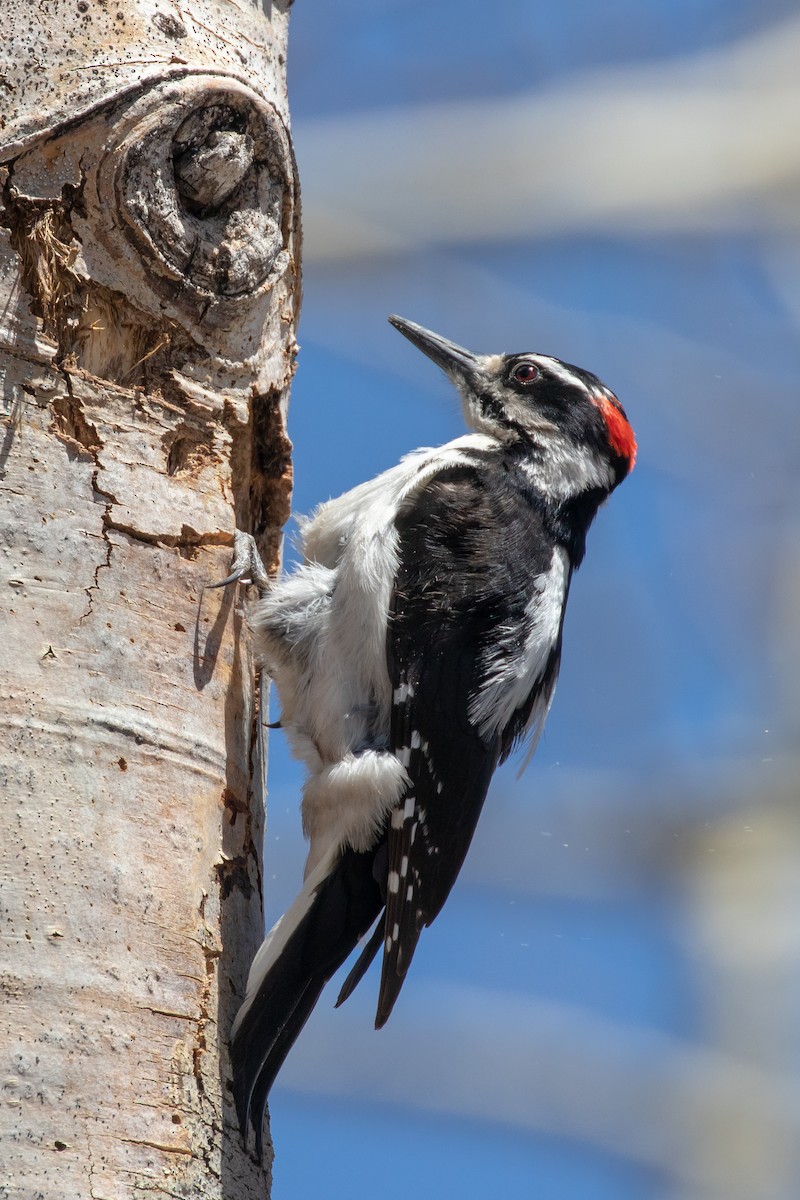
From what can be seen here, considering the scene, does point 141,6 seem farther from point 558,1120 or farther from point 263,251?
point 558,1120

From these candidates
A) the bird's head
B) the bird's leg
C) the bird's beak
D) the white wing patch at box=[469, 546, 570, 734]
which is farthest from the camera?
the bird's beak

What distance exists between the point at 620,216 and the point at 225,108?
2841mm

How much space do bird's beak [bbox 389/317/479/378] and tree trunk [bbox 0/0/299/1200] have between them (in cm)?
113

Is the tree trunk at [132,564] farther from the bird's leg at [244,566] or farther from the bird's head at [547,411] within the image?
the bird's head at [547,411]

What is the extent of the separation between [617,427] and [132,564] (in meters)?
1.87

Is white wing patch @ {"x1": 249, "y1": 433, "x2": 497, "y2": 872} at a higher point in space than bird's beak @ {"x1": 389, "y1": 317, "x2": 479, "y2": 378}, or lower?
lower

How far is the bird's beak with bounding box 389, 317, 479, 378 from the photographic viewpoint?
149 inches

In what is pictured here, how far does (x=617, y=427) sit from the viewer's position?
366cm

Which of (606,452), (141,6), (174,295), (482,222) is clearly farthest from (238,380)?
(482,222)

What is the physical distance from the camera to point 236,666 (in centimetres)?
240

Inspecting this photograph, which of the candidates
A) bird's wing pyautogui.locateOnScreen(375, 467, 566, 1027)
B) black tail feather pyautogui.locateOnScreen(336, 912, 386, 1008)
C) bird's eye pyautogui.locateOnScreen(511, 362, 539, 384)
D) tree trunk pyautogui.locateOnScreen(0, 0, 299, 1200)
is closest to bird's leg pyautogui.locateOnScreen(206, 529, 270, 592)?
tree trunk pyautogui.locateOnScreen(0, 0, 299, 1200)

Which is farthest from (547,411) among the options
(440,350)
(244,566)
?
(244,566)

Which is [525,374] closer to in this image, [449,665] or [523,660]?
[523,660]

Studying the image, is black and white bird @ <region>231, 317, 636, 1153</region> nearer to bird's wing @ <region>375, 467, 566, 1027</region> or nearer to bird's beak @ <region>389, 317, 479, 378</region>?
bird's wing @ <region>375, 467, 566, 1027</region>
